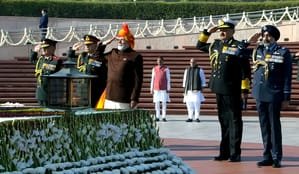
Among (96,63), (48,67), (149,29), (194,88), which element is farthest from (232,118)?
(149,29)

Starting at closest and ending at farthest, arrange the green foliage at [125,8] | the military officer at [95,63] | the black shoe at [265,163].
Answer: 1. the black shoe at [265,163]
2. the military officer at [95,63]
3. the green foliage at [125,8]

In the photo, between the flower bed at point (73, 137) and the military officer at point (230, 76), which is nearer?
the flower bed at point (73, 137)

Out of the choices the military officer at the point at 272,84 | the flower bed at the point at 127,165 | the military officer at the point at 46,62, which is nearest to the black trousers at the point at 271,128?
the military officer at the point at 272,84

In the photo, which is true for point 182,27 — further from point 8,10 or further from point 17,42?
point 8,10

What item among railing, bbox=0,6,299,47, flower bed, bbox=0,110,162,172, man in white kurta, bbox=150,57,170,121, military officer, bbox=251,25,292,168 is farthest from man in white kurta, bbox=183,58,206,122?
railing, bbox=0,6,299,47

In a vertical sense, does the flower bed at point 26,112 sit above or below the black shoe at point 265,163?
above

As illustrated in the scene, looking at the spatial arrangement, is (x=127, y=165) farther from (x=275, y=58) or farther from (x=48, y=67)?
(x=48, y=67)

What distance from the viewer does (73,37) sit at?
32.9 metres

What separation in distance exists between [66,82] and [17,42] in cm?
2617

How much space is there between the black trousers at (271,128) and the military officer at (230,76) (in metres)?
0.34

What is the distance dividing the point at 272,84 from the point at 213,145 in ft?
10.1

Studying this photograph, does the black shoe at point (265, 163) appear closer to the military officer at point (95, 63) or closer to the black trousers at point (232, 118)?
the black trousers at point (232, 118)

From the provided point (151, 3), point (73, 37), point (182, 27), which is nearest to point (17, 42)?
→ point (73, 37)

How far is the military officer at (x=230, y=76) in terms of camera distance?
34.6 feet
